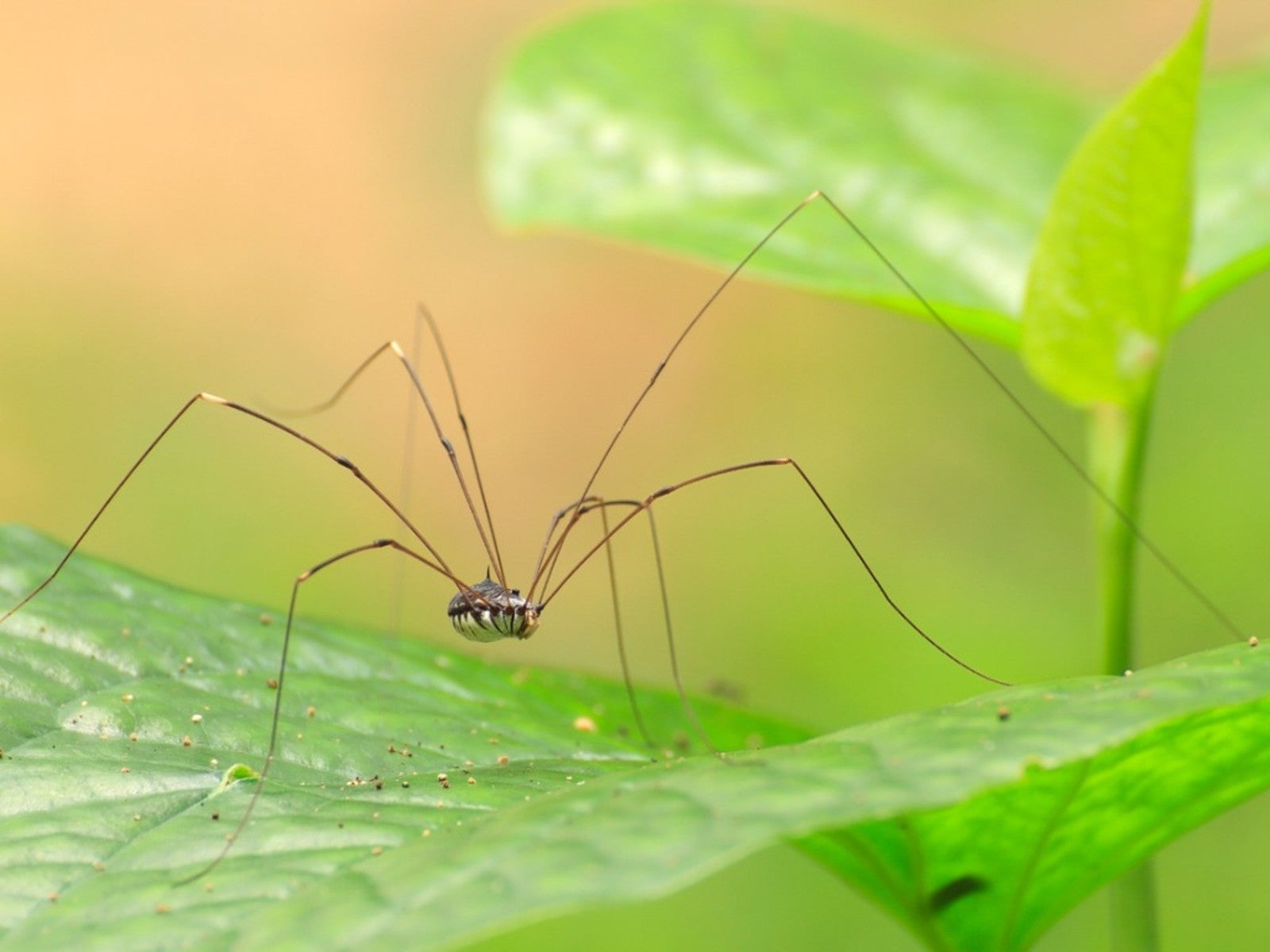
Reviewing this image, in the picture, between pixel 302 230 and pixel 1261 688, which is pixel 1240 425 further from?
pixel 302 230

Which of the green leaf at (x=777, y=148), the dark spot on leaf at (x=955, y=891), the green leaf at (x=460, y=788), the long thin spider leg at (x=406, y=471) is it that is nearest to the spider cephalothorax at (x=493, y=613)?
the green leaf at (x=460, y=788)

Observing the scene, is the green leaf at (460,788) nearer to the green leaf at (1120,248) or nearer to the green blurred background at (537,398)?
the green leaf at (1120,248)

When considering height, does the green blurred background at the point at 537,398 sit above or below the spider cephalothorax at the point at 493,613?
above

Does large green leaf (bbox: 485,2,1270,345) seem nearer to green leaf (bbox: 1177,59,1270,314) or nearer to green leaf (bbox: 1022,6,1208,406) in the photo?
green leaf (bbox: 1177,59,1270,314)

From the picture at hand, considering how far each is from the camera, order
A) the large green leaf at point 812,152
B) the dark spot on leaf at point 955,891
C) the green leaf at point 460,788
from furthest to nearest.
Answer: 1. the large green leaf at point 812,152
2. the dark spot on leaf at point 955,891
3. the green leaf at point 460,788

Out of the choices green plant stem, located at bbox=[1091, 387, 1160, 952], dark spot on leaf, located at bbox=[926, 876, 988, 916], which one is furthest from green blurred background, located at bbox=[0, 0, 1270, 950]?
dark spot on leaf, located at bbox=[926, 876, 988, 916]

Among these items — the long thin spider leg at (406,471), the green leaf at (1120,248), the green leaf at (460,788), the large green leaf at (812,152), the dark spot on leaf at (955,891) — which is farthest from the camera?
the long thin spider leg at (406,471)

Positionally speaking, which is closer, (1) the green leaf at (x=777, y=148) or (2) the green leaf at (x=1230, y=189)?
(2) the green leaf at (x=1230, y=189)
